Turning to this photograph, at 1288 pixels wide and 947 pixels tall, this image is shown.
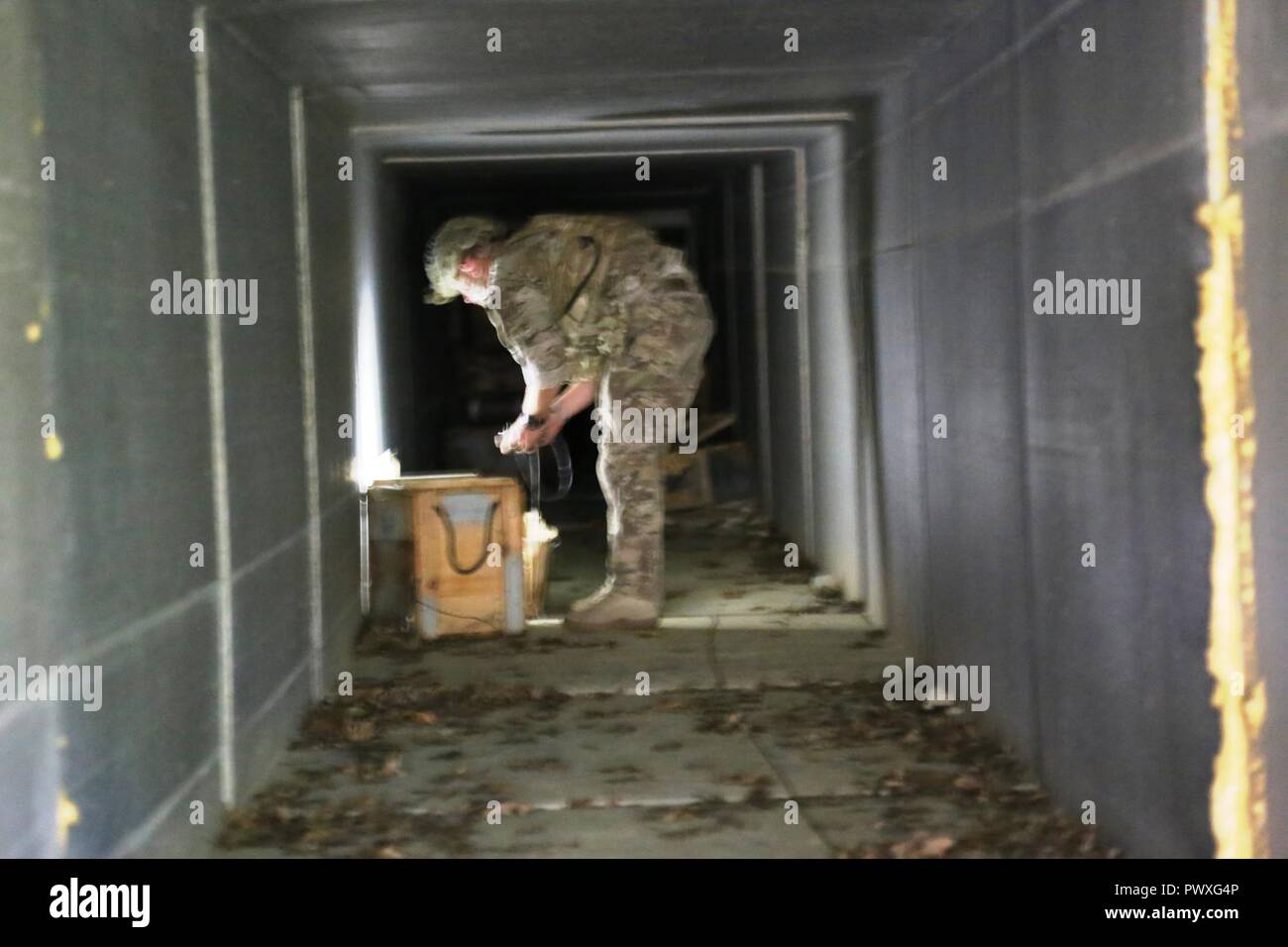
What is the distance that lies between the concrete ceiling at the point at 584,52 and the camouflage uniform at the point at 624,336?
643 mm

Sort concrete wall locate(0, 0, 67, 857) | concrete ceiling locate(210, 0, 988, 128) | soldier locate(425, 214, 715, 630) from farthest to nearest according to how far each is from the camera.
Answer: soldier locate(425, 214, 715, 630) → concrete ceiling locate(210, 0, 988, 128) → concrete wall locate(0, 0, 67, 857)

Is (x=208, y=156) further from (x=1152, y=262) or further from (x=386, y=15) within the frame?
(x=1152, y=262)

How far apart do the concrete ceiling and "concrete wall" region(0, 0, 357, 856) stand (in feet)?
1.14

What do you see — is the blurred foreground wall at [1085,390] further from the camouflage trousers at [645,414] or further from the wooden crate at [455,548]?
the wooden crate at [455,548]

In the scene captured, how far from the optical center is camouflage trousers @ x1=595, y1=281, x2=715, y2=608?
25.4 feet

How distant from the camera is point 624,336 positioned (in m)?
7.77

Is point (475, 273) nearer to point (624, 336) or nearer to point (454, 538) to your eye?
point (624, 336)

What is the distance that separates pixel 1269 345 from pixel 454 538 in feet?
15.6

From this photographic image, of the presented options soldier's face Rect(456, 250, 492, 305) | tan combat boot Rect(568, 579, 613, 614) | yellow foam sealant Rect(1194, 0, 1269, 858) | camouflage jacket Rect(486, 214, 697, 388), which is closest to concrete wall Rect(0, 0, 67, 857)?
yellow foam sealant Rect(1194, 0, 1269, 858)

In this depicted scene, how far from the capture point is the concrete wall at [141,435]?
3.20 m

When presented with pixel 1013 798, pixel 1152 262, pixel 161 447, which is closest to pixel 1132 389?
pixel 1152 262

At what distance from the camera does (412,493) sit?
24.5 ft

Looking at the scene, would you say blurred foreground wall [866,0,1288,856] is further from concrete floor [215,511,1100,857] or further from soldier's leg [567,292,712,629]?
soldier's leg [567,292,712,629]

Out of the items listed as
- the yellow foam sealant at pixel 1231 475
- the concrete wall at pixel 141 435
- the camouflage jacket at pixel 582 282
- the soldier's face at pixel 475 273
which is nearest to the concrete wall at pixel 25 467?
the concrete wall at pixel 141 435
